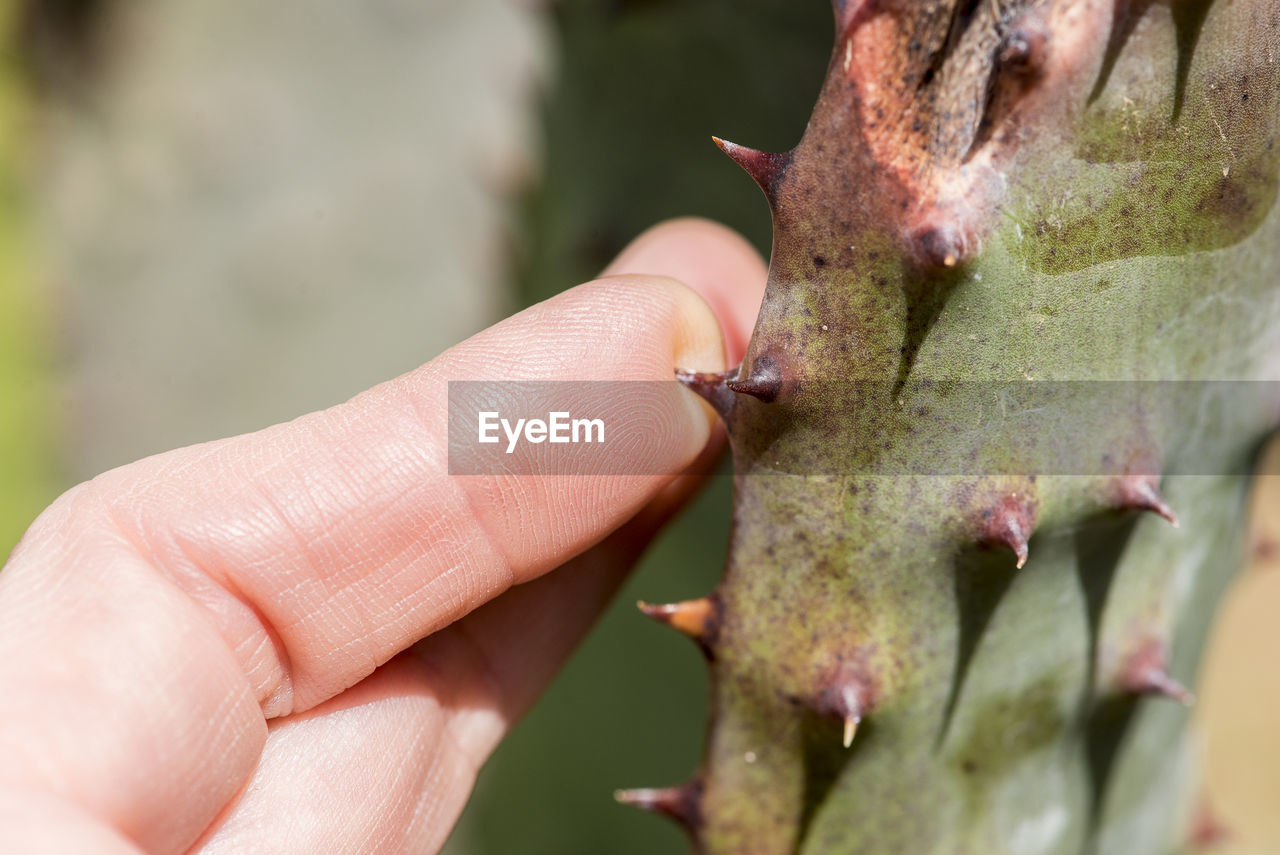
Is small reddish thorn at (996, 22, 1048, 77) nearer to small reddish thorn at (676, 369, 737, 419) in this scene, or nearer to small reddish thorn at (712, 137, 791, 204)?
small reddish thorn at (712, 137, 791, 204)

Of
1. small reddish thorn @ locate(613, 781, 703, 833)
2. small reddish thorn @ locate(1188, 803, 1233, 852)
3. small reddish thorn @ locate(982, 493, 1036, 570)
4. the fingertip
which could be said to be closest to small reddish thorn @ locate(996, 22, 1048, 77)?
small reddish thorn @ locate(982, 493, 1036, 570)

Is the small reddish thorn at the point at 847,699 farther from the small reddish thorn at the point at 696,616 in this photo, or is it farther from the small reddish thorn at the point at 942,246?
the small reddish thorn at the point at 942,246

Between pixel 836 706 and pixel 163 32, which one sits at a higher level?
pixel 163 32

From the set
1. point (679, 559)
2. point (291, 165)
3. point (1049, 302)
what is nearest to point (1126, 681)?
point (1049, 302)

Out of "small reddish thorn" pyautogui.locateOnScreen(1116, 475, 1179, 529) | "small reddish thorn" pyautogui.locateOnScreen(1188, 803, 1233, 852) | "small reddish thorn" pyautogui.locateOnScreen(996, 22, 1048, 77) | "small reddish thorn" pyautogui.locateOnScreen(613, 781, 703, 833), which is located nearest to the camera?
"small reddish thorn" pyautogui.locateOnScreen(996, 22, 1048, 77)

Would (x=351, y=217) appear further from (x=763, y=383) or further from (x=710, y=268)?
(x=763, y=383)

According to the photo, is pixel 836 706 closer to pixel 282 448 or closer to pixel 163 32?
pixel 282 448
